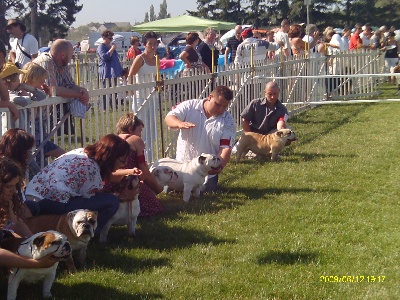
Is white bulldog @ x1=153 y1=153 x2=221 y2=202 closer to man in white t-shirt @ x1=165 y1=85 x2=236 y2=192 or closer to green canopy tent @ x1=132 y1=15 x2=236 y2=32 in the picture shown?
man in white t-shirt @ x1=165 y1=85 x2=236 y2=192

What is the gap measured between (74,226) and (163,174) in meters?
2.55

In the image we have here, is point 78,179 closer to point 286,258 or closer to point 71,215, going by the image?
point 71,215

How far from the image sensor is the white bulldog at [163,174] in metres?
7.24

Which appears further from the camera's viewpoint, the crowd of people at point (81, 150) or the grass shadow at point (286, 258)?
the grass shadow at point (286, 258)

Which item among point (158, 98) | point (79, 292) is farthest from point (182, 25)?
point (79, 292)

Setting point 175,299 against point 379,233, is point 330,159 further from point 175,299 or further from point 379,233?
point 175,299

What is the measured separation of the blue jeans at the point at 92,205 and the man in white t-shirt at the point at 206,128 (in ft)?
7.14

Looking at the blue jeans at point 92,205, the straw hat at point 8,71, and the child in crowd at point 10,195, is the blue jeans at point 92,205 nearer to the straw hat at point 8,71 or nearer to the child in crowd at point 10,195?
the child in crowd at point 10,195

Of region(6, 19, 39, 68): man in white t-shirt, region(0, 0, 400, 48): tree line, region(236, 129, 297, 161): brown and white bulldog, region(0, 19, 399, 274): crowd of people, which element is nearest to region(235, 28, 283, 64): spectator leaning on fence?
region(0, 19, 399, 274): crowd of people

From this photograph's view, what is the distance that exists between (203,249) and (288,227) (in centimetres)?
103

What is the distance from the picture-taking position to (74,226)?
4.75 m

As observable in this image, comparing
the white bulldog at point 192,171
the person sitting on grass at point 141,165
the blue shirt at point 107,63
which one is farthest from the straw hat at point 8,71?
the blue shirt at point 107,63

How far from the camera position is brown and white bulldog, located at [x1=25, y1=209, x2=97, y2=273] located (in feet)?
15.5

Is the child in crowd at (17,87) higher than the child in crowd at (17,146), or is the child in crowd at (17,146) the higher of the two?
the child in crowd at (17,87)
